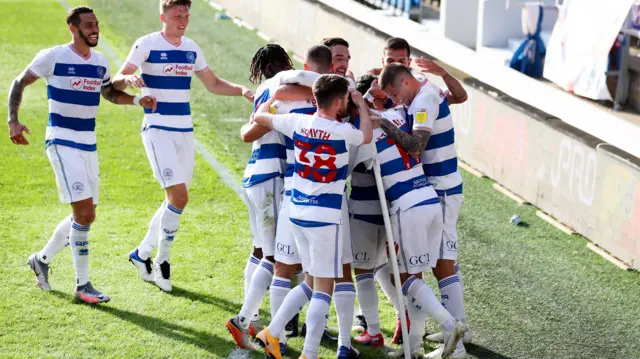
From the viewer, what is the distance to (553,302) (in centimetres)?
729

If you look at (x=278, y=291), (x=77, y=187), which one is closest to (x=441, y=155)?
(x=278, y=291)

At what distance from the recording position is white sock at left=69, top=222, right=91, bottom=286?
22.8ft

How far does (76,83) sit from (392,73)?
2.17 metres

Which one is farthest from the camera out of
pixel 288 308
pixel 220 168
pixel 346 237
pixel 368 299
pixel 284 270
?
pixel 220 168

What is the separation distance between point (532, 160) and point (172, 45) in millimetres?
3898

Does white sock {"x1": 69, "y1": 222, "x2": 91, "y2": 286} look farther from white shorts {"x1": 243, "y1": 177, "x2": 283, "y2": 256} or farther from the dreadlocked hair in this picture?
the dreadlocked hair

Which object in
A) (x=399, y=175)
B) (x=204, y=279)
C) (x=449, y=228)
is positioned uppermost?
(x=399, y=175)

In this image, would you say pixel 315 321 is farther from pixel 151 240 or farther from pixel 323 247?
pixel 151 240

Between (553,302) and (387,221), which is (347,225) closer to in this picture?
(387,221)

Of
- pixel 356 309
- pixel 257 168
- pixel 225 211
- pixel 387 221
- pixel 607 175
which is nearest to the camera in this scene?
pixel 387 221

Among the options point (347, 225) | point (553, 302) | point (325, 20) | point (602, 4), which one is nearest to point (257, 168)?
point (347, 225)

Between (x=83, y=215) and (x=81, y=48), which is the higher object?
(x=81, y=48)

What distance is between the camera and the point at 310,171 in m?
5.72

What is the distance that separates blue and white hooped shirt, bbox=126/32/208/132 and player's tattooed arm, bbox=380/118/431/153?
1.86 metres
